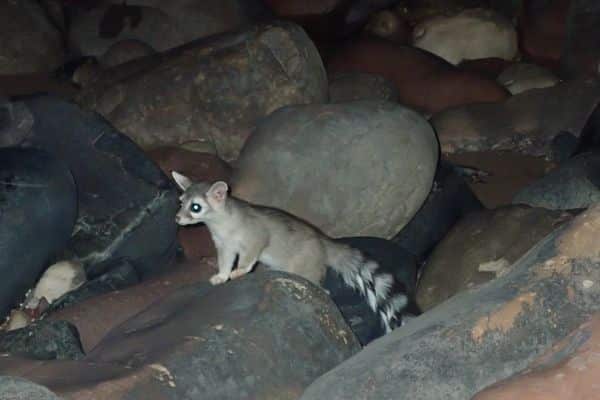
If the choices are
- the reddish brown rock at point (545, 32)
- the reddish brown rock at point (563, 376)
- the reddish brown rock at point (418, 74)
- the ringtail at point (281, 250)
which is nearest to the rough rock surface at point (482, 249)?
the ringtail at point (281, 250)

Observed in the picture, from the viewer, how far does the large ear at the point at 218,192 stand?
6310 mm

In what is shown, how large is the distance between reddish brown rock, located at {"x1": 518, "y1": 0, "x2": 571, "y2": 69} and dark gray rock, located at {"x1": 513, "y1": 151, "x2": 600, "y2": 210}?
519cm

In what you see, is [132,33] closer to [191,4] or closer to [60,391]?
[191,4]

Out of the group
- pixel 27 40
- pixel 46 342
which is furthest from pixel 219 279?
pixel 27 40

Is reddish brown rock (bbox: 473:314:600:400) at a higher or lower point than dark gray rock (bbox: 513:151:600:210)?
higher

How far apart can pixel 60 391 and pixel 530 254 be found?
7.60 feet

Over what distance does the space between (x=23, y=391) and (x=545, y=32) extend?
1100 cm

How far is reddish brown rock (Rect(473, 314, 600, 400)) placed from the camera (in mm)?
3764

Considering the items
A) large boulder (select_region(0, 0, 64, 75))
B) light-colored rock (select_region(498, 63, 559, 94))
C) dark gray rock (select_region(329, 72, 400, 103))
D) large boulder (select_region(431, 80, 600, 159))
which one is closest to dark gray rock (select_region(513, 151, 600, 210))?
large boulder (select_region(431, 80, 600, 159))

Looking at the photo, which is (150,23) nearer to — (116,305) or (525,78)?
(525,78)

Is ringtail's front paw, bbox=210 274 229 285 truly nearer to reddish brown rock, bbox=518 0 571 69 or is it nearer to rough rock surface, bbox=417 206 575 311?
rough rock surface, bbox=417 206 575 311

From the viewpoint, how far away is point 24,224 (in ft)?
24.0

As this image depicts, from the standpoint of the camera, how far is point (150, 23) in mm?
13922

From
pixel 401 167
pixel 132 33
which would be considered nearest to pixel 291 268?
pixel 401 167
